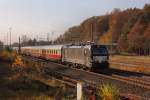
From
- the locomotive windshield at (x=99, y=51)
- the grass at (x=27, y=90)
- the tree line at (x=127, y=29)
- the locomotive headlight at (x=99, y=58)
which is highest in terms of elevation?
the tree line at (x=127, y=29)

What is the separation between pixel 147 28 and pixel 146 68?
6514 cm

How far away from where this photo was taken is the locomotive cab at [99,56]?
32.1 m

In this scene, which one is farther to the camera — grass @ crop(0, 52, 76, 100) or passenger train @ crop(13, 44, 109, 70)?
passenger train @ crop(13, 44, 109, 70)

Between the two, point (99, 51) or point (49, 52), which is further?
point (49, 52)

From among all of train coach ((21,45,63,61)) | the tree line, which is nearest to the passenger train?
train coach ((21,45,63,61))

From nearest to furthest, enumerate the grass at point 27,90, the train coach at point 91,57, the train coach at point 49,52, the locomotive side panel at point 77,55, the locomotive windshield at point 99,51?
the grass at point 27,90
the train coach at point 91,57
the locomotive windshield at point 99,51
the locomotive side panel at point 77,55
the train coach at point 49,52

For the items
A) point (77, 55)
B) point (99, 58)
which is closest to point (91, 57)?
point (99, 58)

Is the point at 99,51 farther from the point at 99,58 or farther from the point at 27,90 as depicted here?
the point at 27,90

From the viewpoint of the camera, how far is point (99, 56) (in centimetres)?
3247

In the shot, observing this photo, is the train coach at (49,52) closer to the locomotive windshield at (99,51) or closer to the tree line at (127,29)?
the tree line at (127,29)

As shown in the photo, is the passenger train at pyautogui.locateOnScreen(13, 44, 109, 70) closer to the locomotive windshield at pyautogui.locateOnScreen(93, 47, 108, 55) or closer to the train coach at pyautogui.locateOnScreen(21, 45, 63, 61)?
the locomotive windshield at pyautogui.locateOnScreen(93, 47, 108, 55)

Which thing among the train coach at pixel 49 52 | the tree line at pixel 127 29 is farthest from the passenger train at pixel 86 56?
the tree line at pixel 127 29

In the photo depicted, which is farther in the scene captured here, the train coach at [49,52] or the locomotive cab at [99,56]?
the train coach at [49,52]

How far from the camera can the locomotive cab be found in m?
32.1
